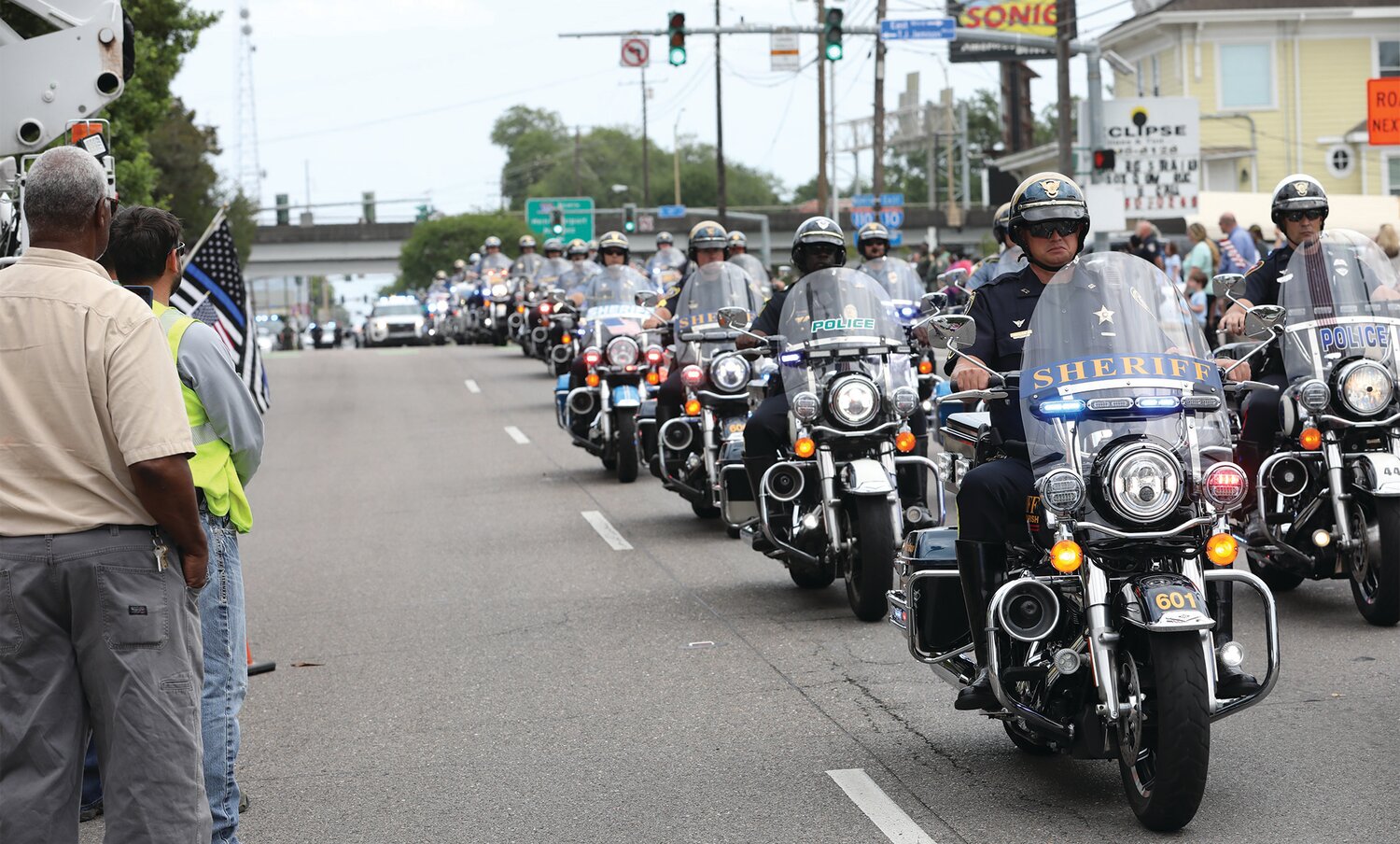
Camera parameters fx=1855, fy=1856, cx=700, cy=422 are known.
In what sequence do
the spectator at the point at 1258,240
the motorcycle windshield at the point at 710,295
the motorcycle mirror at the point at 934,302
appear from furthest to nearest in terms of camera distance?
the spectator at the point at 1258,240
the motorcycle windshield at the point at 710,295
the motorcycle mirror at the point at 934,302

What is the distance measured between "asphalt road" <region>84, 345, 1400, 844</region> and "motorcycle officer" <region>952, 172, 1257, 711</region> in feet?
1.81

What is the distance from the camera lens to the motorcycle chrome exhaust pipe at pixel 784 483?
9703 mm

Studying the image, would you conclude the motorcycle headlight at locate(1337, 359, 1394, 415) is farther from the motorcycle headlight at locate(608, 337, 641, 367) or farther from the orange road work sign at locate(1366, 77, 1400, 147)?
the orange road work sign at locate(1366, 77, 1400, 147)

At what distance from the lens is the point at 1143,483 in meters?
5.65

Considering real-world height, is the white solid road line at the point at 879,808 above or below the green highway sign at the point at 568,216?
below

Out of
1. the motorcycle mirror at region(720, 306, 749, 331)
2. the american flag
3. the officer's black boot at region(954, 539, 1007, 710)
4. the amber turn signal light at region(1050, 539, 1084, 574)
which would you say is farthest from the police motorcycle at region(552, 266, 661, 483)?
the amber turn signal light at region(1050, 539, 1084, 574)

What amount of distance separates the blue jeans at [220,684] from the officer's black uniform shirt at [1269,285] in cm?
595

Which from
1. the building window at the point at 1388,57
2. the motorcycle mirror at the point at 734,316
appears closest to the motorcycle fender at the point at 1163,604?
the motorcycle mirror at the point at 734,316

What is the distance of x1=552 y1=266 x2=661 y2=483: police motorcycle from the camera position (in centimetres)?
1616

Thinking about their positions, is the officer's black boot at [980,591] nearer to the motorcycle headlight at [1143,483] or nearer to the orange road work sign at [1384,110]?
the motorcycle headlight at [1143,483]

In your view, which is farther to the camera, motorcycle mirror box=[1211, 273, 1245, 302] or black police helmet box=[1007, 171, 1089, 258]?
motorcycle mirror box=[1211, 273, 1245, 302]

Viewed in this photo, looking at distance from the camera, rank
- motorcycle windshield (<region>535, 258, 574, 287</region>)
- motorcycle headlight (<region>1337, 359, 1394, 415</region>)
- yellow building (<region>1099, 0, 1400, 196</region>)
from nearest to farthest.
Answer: motorcycle headlight (<region>1337, 359, 1394, 415</region>)
motorcycle windshield (<region>535, 258, 574, 287</region>)
yellow building (<region>1099, 0, 1400, 196</region>)

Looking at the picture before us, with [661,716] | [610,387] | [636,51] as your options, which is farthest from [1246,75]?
[661,716]

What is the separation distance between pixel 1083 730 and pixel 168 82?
21397 mm
